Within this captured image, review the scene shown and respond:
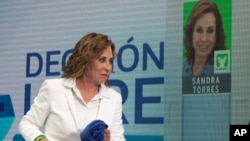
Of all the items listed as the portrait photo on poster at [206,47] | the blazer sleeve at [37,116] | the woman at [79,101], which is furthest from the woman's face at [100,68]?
the portrait photo on poster at [206,47]

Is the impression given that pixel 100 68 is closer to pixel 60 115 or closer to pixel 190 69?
pixel 60 115

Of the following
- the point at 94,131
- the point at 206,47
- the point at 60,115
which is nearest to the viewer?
the point at 94,131

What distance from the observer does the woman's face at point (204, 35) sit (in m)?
4.15

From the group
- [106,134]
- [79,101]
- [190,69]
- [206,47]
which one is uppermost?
[206,47]

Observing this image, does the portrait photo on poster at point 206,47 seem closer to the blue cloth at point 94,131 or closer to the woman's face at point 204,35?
the woman's face at point 204,35

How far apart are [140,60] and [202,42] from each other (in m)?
0.48

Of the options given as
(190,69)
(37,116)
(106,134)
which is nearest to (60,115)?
(37,116)

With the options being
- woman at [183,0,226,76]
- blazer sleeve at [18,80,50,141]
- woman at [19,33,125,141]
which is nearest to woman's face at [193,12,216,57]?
woman at [183,0,226,76]

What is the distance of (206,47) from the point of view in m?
4.17

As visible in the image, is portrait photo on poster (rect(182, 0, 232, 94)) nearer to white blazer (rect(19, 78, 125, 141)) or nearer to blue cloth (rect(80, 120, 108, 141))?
white blazer (rect(19, 78, 125, 141))

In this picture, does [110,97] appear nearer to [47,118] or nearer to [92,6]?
[47,118]

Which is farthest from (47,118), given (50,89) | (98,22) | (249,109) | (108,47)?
(98,22)

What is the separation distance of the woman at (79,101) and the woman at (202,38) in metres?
1.28

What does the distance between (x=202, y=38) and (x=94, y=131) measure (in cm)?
165
